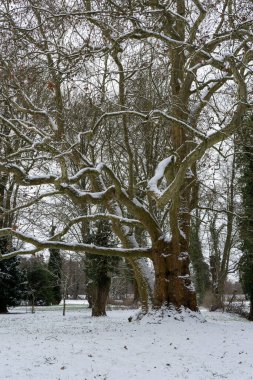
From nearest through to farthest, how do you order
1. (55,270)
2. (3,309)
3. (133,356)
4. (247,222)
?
(133,356), (247,222), (3,309), (55,270)

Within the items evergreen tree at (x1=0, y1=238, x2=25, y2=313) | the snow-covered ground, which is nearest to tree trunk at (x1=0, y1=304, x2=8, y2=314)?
evergreen tree at (x1=0, y1=238, x2=25, y2=313)

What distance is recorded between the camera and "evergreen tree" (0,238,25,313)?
26.3 meters

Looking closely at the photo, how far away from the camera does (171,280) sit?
43.0ft

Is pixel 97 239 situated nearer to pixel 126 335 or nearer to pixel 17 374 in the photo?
pixel 126 335

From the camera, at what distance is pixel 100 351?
751cm

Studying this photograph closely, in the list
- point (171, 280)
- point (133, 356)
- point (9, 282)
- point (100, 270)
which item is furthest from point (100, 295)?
point (133, 356)

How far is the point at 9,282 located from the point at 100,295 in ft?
27.4

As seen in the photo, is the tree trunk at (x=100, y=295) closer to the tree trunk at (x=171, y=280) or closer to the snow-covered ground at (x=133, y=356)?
the tree trunk at (x=171, y=280)

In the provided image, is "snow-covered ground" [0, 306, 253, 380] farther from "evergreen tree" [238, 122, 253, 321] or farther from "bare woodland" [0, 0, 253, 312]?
"evergreen tree" [238, 122, 253, 321]

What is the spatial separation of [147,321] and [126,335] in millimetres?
2687

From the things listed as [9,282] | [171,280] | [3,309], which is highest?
[9,282]

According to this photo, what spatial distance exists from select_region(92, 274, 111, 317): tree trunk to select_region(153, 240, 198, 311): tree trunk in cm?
791

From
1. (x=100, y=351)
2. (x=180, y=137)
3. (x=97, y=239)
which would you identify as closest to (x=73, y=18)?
(x=180, y=137)

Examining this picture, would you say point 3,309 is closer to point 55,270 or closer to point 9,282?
point 9,282
